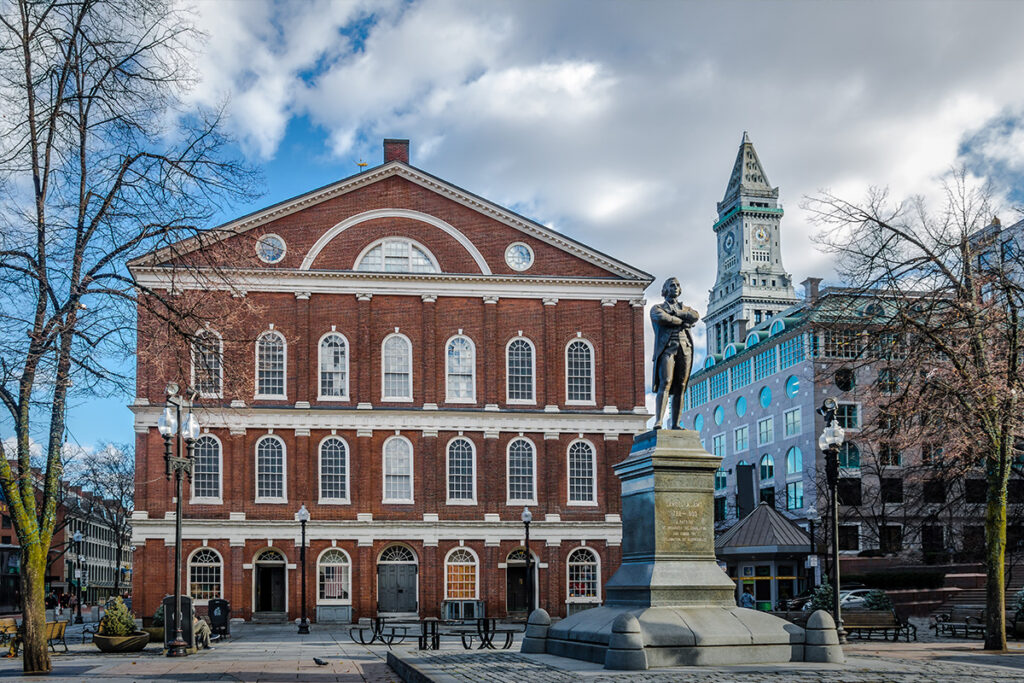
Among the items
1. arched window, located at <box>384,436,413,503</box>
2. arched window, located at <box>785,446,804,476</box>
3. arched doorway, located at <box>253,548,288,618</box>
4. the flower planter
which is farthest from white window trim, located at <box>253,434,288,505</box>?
arched window, located at <box>785,446,804,476</box>

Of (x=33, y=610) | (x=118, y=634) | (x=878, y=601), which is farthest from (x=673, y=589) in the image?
(x=878, y=601)

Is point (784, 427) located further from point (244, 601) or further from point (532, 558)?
→ point (244, 601)

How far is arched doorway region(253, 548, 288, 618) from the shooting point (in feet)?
157

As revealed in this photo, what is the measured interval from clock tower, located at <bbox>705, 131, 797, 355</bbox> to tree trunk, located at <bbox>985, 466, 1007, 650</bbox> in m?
142

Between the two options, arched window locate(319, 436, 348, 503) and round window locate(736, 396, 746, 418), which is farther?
round window locate(736, 396, 746, 418)

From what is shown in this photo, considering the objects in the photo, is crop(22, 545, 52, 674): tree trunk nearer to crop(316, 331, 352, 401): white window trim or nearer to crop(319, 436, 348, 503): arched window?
crop(319, 436, 348, 503): arched window

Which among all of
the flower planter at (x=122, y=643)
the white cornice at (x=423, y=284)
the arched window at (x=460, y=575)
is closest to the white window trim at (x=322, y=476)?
the arched window at (x=460, y=575)

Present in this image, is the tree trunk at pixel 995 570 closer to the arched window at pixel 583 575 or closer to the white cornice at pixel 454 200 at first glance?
the arched window at pixel 583 575

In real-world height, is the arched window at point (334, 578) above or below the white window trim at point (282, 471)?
below

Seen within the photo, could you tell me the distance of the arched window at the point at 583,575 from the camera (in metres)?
49.6

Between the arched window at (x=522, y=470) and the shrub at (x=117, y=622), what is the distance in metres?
23.2

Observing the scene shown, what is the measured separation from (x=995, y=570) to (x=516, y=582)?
2772 cm

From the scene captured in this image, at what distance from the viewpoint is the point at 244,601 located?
155 feet

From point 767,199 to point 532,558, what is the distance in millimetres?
129646
